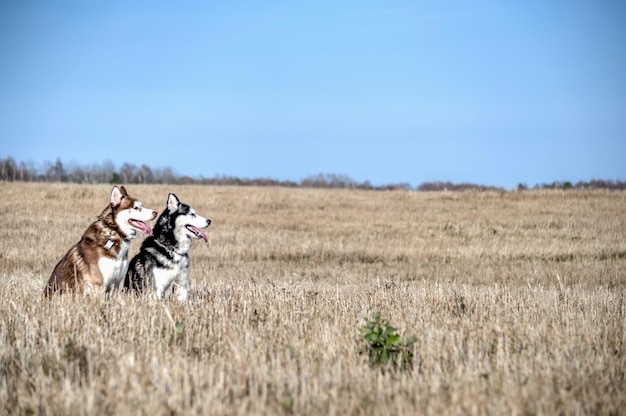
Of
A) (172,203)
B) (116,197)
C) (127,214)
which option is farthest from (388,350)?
(172,203)

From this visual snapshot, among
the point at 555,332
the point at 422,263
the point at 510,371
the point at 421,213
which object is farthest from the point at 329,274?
the point at 421,213

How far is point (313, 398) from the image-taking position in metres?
4.95

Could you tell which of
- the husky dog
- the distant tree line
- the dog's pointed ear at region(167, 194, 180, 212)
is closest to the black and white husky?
the dog's pointed ear at region(167, 194, 180, 212)

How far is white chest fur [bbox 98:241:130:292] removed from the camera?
29.0ft

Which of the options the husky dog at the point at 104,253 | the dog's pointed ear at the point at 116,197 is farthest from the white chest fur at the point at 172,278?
the dog's pointed ear at the point at 116,197

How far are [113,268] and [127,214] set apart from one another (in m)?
0.73

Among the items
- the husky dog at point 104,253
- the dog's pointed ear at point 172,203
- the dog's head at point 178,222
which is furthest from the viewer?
the dog's pointed ear at point 172,203

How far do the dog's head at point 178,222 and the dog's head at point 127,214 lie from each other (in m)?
0.53

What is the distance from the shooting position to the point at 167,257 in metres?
9.52

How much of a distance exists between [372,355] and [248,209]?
2550 cm

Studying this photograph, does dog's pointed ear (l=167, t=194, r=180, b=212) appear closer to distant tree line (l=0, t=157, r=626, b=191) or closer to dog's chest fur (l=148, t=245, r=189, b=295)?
dog's chest fur (l=148, t=245, r=189, b=295)

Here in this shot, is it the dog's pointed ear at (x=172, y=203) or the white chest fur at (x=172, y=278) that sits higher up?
the dog's pointed ear at (x=172, y=203)

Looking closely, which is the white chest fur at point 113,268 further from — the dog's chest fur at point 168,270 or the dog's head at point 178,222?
the dog's head at point 178,222

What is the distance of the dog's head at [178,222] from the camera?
9742mm
